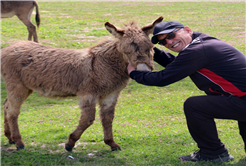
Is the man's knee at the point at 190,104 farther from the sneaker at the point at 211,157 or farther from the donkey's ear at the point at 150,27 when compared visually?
the donkey's ear at the point at 150,27

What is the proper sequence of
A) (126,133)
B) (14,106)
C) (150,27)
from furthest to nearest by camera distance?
(126,133) < (14,106) < (150,27)

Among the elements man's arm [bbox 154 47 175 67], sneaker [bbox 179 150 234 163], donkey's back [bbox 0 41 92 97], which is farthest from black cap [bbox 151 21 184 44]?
sneaker [bbox 179 150 234 163]

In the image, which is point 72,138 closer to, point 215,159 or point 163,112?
point 215,159

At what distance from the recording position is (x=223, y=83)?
370 centimetres

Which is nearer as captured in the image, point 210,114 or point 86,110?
point 210,114

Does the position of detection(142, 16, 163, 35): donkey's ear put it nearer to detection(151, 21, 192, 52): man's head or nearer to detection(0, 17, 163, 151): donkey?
detection(0, 17, 163, 151): donkey

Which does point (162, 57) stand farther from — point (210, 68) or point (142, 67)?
point (210, 68)

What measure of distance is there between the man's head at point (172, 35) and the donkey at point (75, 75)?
0.22 m

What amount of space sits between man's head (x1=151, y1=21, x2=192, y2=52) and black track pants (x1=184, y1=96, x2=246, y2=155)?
0.80 metres

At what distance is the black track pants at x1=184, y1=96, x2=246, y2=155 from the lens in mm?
3662

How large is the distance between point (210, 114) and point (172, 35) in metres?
1.21

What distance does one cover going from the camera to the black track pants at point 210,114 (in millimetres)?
3662

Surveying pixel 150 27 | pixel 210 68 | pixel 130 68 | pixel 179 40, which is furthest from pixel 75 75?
pixel 210 68

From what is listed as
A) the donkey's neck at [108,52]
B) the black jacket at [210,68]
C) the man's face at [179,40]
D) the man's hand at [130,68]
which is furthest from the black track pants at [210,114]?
the donkey's neck at [108,52]
